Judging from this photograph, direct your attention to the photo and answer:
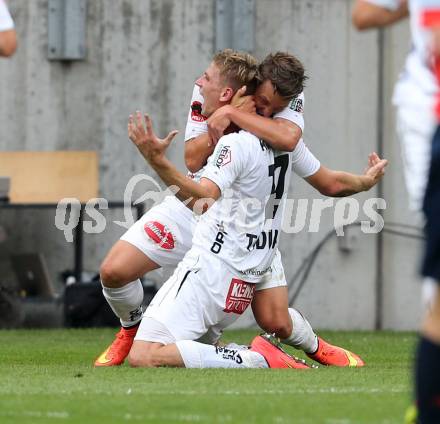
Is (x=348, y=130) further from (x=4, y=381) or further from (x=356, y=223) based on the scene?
(x=4, y=381)

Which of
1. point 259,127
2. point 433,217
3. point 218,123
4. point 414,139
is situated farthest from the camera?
point 218,123

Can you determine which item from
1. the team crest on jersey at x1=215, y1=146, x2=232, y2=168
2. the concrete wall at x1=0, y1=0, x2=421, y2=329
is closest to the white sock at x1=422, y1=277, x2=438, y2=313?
the team crest on jersey at x1=215, y1=146, x2=232, y2=168

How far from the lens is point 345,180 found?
8.34 m

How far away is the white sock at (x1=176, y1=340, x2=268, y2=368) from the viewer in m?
7.39

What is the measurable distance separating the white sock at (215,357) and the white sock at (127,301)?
70cm

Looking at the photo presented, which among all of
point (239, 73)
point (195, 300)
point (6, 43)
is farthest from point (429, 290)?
point (239, 73)

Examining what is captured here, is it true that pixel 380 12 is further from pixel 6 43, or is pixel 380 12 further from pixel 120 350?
pixel 120 350

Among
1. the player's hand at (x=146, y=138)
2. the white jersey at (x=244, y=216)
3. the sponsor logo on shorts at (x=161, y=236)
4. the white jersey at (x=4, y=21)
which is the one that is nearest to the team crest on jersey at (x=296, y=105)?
the white jersey at (x=244, y=216)

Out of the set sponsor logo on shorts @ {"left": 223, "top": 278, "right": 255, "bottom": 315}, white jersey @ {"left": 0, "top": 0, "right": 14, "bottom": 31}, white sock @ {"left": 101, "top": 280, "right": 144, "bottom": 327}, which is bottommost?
white sock @ {"left": 101, "top": 280, "right": 144, "bottom": 327}

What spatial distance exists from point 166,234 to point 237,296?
0.70 metres

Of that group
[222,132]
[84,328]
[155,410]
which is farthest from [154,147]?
[84,328]

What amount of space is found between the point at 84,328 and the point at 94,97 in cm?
257

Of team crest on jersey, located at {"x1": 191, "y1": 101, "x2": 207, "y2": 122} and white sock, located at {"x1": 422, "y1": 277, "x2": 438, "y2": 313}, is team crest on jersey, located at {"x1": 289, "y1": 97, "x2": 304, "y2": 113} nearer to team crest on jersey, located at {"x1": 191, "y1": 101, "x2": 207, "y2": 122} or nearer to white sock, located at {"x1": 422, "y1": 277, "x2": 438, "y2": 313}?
team crest on jersey, located at {"x1": 191, "y1": 101, "x2": 207, "y2": 122}

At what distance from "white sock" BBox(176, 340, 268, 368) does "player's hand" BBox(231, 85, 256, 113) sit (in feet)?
4.41
